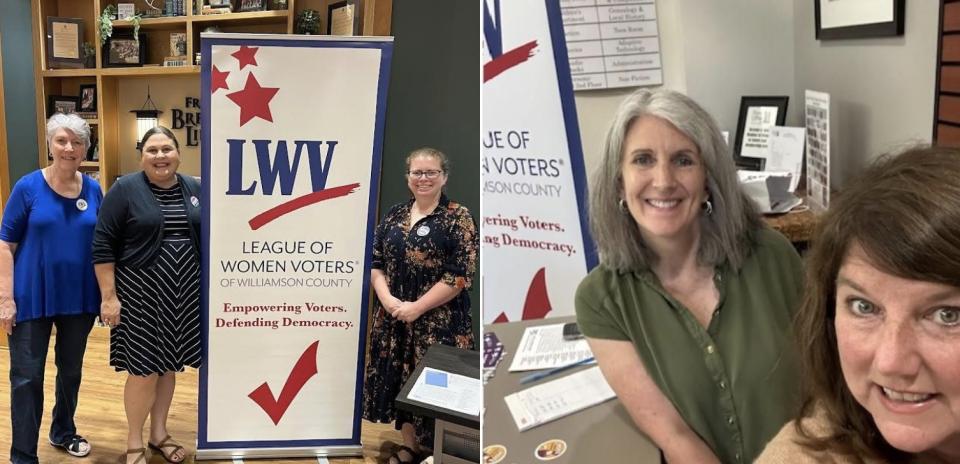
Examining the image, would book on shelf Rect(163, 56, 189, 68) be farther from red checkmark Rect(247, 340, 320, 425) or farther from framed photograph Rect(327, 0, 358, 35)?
red checkmark Rect(247, 340, 320, 425)

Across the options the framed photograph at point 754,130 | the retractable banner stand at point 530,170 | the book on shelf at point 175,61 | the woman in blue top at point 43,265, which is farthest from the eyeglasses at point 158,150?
the framed photograph at point 754,130

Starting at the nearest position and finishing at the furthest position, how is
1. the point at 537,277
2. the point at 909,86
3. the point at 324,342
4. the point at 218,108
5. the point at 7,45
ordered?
the point at 909,86 → the point at 537,277 → the point at 218,108 → the point at 324,342 → the point at 7,45

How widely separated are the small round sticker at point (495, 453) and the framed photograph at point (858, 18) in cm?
42

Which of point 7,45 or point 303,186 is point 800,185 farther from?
point 7,45

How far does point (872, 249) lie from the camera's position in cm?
45

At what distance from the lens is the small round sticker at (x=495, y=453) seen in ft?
2.30

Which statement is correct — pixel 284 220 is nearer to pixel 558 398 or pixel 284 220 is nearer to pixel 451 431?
pixel 451 431

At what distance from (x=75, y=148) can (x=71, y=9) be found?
2631mm

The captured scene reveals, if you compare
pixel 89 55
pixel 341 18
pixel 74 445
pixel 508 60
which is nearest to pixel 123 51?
pixel 89 55

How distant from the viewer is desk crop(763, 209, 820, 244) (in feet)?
1.66

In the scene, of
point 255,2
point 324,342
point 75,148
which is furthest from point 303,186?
point 255,2

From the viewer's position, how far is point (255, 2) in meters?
4.76

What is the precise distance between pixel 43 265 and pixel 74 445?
84 cm

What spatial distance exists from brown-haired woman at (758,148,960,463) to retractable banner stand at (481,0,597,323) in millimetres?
184
